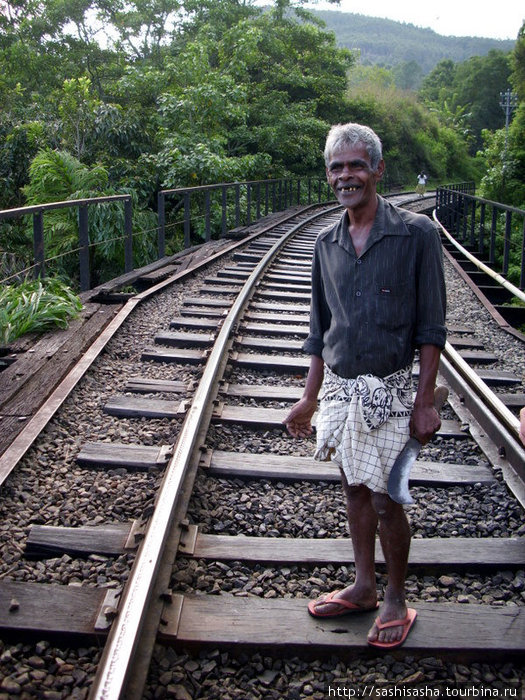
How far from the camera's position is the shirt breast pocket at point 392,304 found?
244 cm

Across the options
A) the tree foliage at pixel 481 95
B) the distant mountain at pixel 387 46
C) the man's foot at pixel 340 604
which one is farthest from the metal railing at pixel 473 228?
the distant mountain at pixel 387 46

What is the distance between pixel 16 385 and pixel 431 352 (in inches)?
126

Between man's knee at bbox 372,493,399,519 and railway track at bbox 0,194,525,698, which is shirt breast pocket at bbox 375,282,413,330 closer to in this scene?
man's knee at bbox 372,493,399,519

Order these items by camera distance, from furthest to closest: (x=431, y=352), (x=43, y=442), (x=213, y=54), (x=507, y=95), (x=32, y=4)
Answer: (x=507, y=95), (x=32, y=4), (x=213, y=54), (x=43, y=442), (x=431, y=352)

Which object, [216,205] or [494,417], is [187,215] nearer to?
[216,205]

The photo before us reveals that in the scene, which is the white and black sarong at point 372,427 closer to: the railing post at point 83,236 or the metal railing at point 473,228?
the railing post at point 83,236

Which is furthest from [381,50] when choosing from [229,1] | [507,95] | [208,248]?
[208,248]

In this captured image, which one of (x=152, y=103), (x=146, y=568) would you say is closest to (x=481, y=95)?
(x=152, y=103)

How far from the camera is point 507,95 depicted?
150ft

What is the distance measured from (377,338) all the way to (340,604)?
3.14 feet

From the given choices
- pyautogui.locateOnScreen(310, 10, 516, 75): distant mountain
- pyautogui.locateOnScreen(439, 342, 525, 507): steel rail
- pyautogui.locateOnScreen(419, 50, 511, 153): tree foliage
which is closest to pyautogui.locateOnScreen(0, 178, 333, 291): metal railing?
pyautogui.locateOnScreen(439, 342, 525, 507): steel rail

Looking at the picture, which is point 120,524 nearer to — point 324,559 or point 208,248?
point 324,559

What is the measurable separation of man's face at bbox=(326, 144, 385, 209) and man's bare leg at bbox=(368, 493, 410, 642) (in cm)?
98

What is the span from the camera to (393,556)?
254cm
